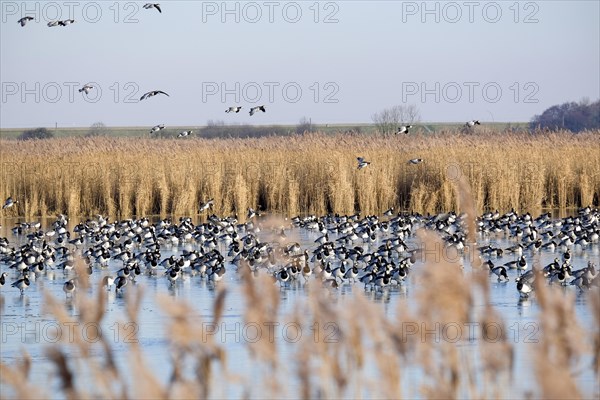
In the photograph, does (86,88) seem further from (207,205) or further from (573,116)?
(573,116)

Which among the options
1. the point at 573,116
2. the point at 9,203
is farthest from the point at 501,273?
the point at 573,116

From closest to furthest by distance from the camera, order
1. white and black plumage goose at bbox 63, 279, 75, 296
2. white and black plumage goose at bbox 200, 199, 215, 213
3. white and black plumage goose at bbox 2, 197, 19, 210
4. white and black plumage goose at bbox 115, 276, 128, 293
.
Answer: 1. white and black plumage goose at bbox 63, 279, 75, 296
2. white and black plumage goose at bbox 115, 276, 128, 293
3. white and black plumage goose at bbox 2, 197, 19, 210
4. white and black plumage goose at bbox 200, 199, 215, 213

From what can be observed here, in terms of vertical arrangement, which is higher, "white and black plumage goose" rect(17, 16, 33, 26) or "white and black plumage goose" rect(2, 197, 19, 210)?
"white and black plumage goose" rect(17, 16, 33, 26)

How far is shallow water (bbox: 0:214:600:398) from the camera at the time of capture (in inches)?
254

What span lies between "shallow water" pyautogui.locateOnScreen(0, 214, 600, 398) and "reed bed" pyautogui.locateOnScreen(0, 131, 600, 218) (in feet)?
23.3

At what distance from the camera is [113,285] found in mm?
14031

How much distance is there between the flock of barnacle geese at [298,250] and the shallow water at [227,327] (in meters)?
0.22

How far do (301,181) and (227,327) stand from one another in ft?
44.9

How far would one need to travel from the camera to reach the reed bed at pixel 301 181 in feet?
74.5

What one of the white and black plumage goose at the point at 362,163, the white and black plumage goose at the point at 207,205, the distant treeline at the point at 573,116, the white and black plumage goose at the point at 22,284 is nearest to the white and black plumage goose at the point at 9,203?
the white and black plumage goose at the point at 207,205

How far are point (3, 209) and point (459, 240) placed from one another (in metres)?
11.6

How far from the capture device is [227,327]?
954 centimetres

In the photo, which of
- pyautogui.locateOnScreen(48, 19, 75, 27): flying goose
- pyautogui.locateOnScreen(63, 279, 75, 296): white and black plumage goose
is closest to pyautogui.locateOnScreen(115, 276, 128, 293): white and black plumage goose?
pyautogui.locateOnScreen(63, 279, 75, 296): white and black plumage goose

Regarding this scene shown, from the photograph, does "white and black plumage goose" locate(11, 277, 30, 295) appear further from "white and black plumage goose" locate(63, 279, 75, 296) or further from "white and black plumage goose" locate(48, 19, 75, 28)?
"white and black plumage goose" locate(48, 19, 75, 28)
